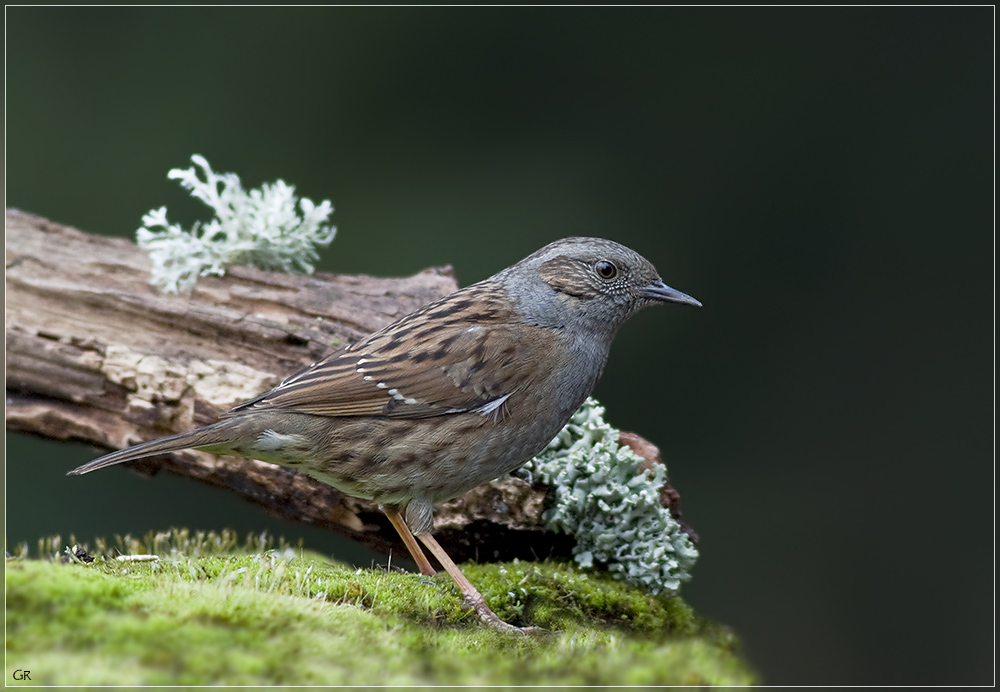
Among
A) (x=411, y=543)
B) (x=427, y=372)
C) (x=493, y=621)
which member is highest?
(x=427, y=372)

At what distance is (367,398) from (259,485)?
1196 mm

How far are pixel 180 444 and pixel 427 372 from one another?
1.14 meters

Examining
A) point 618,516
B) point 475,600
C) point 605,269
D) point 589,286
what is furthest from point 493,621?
point 605,269

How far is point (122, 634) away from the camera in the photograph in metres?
2.60

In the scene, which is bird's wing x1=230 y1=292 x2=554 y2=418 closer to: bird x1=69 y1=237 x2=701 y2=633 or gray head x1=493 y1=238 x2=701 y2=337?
bird x1=69 y1=237 x2=701 y2=633

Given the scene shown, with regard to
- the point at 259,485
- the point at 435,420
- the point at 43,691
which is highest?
the point at 435,420

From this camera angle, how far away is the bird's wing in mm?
4035

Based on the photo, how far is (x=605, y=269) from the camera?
14.6 ft

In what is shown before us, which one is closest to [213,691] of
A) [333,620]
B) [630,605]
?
[333,620]

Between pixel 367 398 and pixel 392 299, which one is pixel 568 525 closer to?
pixel 367 398

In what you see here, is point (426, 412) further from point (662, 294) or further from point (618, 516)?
point (662, 294)

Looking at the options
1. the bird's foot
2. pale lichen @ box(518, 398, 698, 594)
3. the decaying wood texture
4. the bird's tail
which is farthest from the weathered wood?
the bird's tail

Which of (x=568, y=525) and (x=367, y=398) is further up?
(x=367, y=398)

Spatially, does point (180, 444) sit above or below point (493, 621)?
above
